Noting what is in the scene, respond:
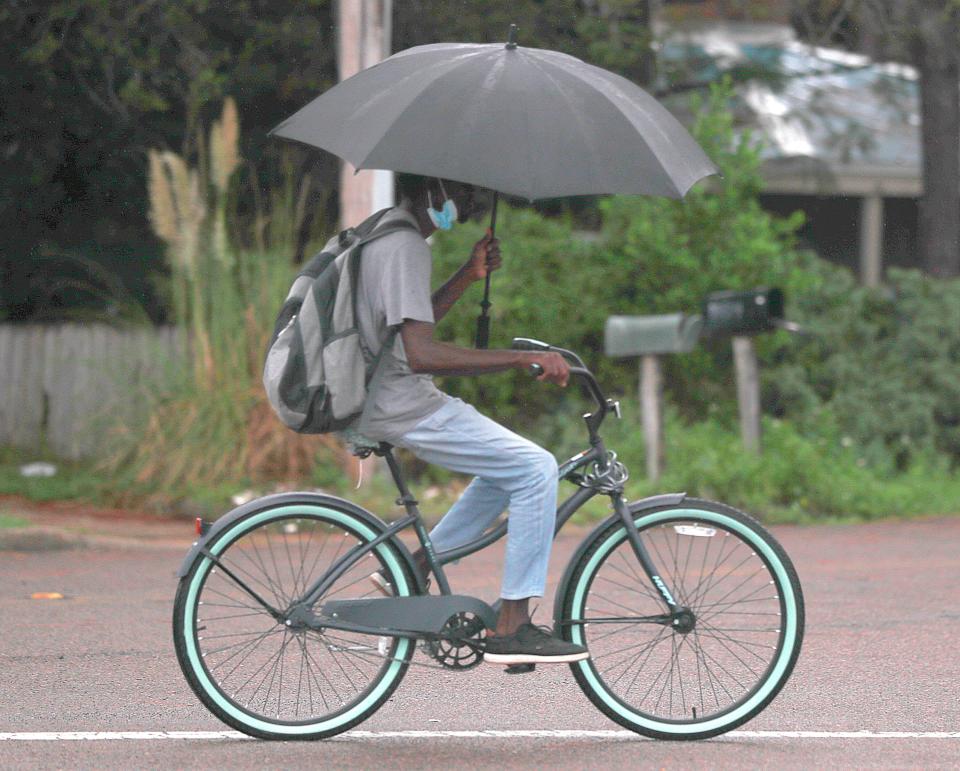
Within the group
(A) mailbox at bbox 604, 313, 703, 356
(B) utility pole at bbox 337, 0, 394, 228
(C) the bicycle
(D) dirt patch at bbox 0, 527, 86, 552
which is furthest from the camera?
(A) mailbox at bbox 604, 313, 703, 356

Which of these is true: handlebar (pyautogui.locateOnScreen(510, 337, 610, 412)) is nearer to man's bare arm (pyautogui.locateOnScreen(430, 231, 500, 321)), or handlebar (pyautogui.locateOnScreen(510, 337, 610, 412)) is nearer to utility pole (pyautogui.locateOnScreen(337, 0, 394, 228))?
man's bare arm (pyautogui.locateOnScreen(430, 231, 500, 321))

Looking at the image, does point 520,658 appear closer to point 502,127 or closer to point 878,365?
point 502,127

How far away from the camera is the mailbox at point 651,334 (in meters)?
12.1

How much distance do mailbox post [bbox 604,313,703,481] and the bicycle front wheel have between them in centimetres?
663

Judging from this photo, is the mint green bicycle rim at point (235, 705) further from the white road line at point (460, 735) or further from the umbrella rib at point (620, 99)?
the umbrella rib at point (620, 99)

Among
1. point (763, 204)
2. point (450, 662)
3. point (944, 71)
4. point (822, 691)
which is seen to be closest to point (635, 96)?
point (450, 662)

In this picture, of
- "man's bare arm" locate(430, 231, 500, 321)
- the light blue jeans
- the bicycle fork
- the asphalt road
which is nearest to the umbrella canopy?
"man's bare arm" locate(430, 231, 500, 321)

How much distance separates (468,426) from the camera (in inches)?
200

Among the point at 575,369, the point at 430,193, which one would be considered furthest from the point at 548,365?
the point at 430,193

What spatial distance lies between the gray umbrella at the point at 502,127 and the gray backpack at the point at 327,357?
306 mm

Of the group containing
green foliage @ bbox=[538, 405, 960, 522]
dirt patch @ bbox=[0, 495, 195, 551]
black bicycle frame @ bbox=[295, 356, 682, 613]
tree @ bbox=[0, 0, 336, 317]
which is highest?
tree @ bbox=[0, 0, 336, 317]

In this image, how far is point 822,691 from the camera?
19.8 ft

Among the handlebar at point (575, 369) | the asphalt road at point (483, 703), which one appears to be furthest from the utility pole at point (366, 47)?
the handlebar at point (575, 369)

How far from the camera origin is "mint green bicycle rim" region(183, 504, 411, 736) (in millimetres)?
5035
